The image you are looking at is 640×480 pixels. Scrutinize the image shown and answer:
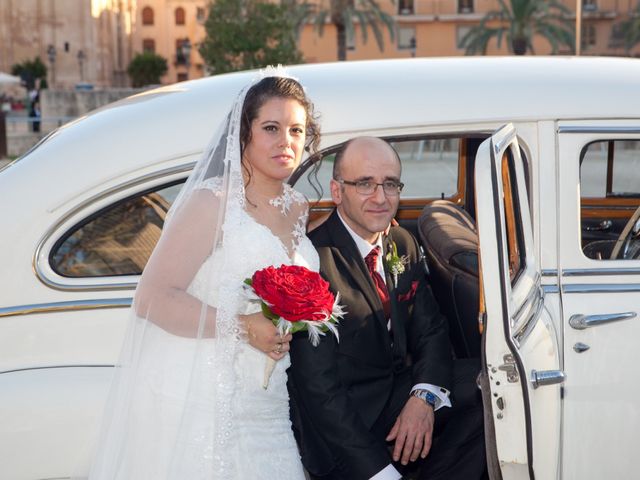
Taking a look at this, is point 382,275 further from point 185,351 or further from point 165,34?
point 165,34

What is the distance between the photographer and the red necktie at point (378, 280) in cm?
327

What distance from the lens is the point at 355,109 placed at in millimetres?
3299

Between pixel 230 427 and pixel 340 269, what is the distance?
2.14 feet

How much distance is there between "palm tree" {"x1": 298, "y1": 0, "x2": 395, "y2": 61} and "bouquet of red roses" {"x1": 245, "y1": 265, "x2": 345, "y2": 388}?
36.9m

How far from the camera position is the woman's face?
2.96m

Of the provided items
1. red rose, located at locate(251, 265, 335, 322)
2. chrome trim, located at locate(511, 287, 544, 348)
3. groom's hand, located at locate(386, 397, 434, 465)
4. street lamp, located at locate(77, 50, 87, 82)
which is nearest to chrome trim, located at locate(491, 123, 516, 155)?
chrome trim, located at locate(511, 287, 544, 348)

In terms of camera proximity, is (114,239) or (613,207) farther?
(613,207)

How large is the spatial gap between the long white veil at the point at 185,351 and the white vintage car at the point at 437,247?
0.50 ft

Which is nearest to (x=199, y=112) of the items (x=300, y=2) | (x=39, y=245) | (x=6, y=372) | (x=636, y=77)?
(x=39, y=245)

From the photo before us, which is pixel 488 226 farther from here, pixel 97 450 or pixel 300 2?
pixel 300 2

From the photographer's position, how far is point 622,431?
119 inches

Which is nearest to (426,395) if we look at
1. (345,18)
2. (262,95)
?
(262,95)

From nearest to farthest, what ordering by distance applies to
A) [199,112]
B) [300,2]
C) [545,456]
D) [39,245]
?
[545,456]
[39,245]
[199,112]
[300,2]

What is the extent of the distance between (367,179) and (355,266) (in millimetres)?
301
